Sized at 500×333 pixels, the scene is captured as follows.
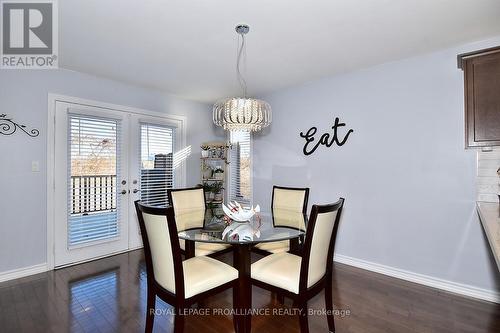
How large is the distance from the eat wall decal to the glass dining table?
1.39 m

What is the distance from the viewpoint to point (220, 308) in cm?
233

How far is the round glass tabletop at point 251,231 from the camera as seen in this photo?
1940 mm

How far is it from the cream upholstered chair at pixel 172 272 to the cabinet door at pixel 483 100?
7.50 feet

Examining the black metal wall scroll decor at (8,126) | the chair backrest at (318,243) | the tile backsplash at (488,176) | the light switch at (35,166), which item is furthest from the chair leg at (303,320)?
the black metal wall scroll decor at (8,126)

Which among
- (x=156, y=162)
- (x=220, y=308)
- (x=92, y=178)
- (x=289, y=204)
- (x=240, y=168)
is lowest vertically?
(x=220, y=308)

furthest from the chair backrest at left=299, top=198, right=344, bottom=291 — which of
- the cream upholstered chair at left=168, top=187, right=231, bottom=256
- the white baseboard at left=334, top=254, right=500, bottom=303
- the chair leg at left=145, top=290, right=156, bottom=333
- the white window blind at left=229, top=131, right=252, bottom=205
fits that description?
the white window blind at left=229, top=131, right=252, bottom=205

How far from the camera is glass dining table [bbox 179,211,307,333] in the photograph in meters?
1.88

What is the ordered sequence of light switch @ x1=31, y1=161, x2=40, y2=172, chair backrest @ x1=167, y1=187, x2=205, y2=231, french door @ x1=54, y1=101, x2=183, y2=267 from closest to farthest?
chair backrest @ x1=167, y1=187, x2=205, y2=231 < light switch @ x1=31, y1=161, x2=40, y2=172 < french door @ x1=54, y1=101, x2=183, y2=267

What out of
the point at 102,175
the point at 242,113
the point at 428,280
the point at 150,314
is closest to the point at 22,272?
the point at 102,175

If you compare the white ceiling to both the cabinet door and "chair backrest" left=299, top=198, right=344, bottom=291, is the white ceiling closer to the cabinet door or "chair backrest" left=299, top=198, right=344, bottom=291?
the cabinet door

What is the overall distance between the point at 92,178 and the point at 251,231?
2.49 metres

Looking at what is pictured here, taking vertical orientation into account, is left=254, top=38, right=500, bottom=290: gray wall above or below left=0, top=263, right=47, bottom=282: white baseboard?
above

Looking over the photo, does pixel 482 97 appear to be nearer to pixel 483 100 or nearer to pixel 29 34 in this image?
pixel 483 100

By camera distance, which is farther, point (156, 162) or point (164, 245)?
point (156, 162)
